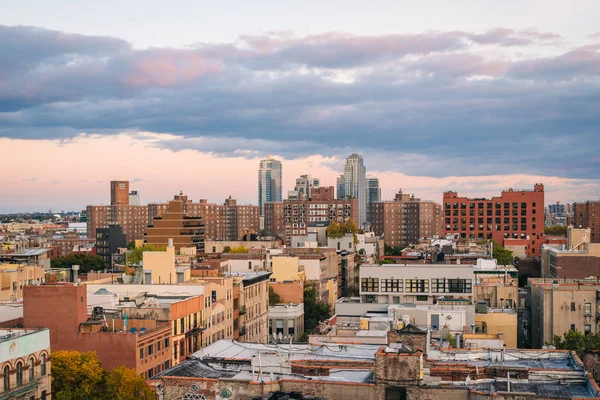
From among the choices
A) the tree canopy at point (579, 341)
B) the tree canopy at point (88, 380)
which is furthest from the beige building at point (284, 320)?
the tree canopy at point (88, 380)

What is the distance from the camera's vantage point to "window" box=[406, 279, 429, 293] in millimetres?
103750

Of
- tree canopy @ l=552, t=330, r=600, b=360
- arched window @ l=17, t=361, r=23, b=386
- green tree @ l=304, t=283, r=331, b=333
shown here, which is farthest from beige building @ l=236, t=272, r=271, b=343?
arched window @ l=17, t=361, r=23, b=386

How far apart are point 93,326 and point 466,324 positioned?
3502cm

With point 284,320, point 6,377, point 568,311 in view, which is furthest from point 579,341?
point 6,377

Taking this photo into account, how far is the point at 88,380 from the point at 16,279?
60.3 m

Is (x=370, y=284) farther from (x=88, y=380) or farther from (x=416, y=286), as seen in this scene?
(x=88, y=380)

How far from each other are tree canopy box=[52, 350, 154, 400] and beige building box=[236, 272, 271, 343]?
34456 millimetres

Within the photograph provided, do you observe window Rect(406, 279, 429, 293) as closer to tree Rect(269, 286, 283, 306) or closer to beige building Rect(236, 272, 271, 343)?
beige building Rect(236, 272, 271, 343)

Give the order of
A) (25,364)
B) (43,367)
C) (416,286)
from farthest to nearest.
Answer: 1. (416,286)
2. (43,367)
3. (25,364)

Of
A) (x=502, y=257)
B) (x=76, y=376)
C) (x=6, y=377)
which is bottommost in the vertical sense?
(x=76, y=376)

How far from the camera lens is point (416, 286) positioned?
10394 cm

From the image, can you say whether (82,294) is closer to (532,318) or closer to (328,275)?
(532,318)

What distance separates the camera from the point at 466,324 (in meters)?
80.1

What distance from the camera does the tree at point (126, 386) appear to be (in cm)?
5688
